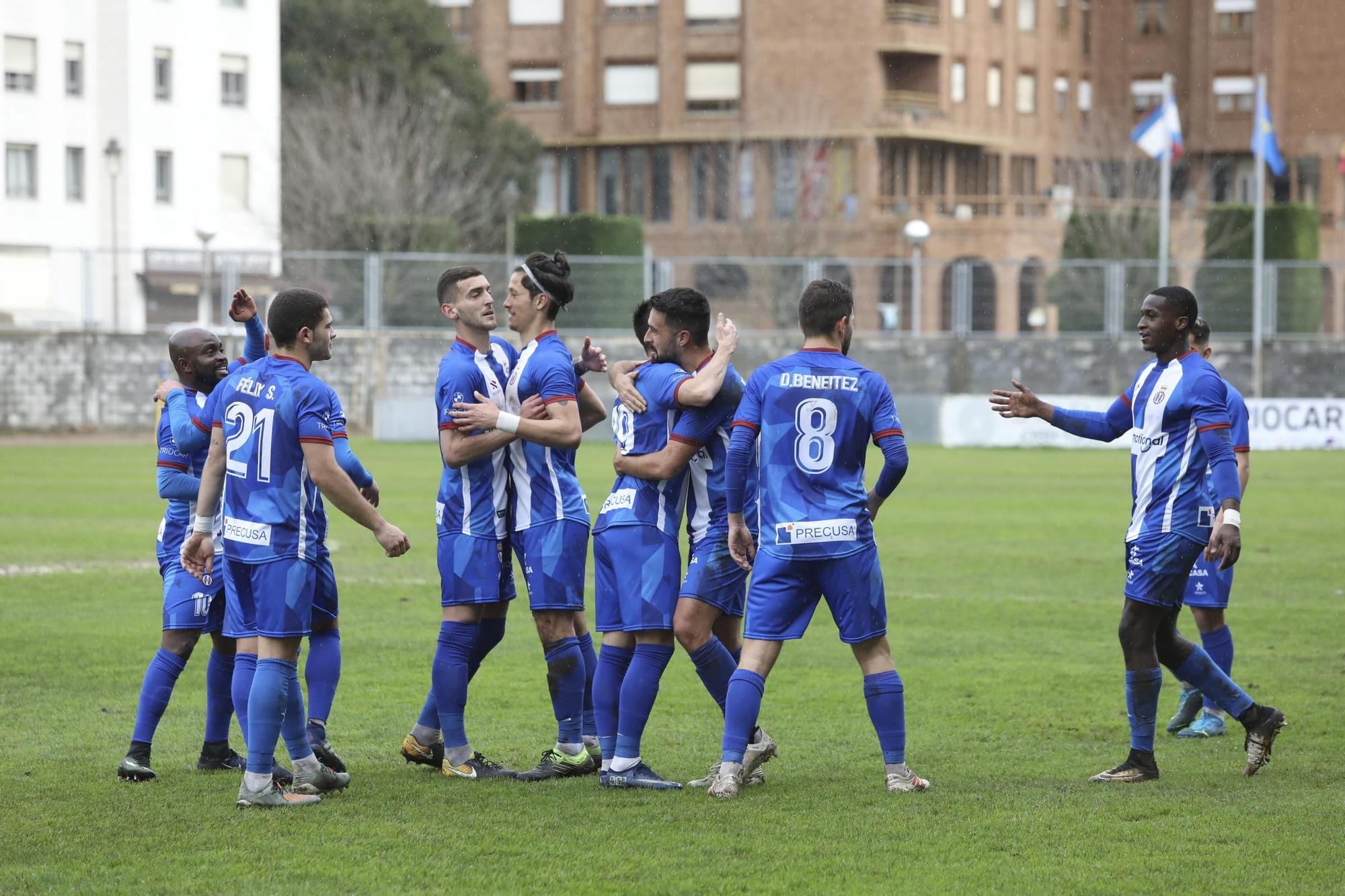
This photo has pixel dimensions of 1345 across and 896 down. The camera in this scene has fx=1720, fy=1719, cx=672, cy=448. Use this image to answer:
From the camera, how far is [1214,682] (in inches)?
309

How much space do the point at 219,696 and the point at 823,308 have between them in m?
3.27

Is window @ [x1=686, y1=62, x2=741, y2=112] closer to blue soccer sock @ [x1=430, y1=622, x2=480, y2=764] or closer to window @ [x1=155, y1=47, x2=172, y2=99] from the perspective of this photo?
window @ [x1=155, y1=47, x2=172, y2=99]

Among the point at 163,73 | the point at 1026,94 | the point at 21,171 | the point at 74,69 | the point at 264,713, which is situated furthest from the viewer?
the point at 1026,94

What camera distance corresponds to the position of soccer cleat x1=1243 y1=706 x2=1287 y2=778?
7684 mm

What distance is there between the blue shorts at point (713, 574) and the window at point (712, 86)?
57727mm

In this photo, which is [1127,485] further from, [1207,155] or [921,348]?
[1207,155]

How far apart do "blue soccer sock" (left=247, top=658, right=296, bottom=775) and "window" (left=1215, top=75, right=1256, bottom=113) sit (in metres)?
66.7

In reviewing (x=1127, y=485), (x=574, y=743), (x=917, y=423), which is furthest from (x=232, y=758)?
(x=917, y=423)

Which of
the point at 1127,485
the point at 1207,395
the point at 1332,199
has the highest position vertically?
the point at 1332,199

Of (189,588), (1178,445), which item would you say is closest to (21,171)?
(189,588)

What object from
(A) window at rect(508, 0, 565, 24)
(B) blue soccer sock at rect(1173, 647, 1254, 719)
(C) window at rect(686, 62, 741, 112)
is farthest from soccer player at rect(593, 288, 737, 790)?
(A) window at rect(508, 0, 565, 24)

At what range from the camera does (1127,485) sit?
25.8 metres

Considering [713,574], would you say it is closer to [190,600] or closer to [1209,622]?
[190,600]

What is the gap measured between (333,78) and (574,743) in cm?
5793
